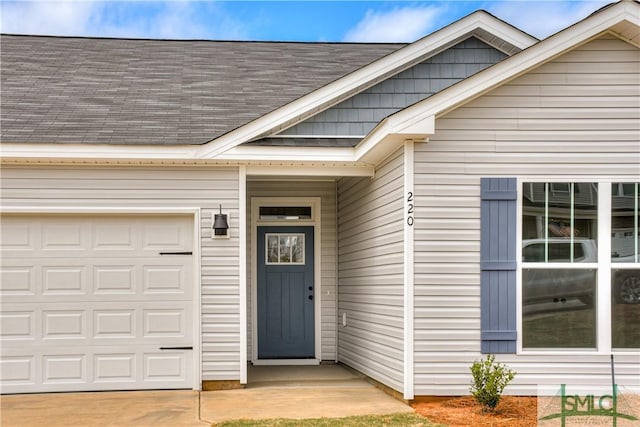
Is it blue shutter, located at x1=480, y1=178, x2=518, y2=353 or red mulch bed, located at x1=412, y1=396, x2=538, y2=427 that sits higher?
blue shutter, located at x1=480, y1=178, x2=518, y2=353

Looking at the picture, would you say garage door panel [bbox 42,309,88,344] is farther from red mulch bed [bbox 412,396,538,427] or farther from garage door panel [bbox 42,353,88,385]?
red mulch bed [bbox 412,396,538,427]

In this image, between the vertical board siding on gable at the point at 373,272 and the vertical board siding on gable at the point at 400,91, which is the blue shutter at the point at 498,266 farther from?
the vertical board siding on gable at the point at 400,91

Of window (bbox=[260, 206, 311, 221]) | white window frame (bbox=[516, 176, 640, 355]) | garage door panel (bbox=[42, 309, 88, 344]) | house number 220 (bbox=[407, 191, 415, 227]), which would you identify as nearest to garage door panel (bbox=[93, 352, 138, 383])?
garage door panel (bbox=[42, 309, 88, 344])

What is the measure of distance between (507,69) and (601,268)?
2115mm

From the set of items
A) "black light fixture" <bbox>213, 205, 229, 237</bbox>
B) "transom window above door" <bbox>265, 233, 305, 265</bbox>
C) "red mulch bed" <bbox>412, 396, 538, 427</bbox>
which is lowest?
"red mulch bed" <bbox>412, 396, 538, 427</bbox>

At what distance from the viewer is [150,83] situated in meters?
10.1

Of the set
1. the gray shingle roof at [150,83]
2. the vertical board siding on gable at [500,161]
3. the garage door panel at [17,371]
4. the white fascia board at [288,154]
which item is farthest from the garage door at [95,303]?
the vertical board siding on gable at [500,161]

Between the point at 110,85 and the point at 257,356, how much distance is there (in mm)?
4298

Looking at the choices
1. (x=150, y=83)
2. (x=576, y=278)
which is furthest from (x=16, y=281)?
(x=576, y=278)

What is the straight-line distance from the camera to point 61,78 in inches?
398

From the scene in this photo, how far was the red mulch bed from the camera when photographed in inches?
244

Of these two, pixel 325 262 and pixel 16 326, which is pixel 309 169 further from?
pixel 16 326

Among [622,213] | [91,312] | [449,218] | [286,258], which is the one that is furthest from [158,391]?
[622,213]

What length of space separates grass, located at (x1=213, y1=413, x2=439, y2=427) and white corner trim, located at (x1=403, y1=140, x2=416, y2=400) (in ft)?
1.94
